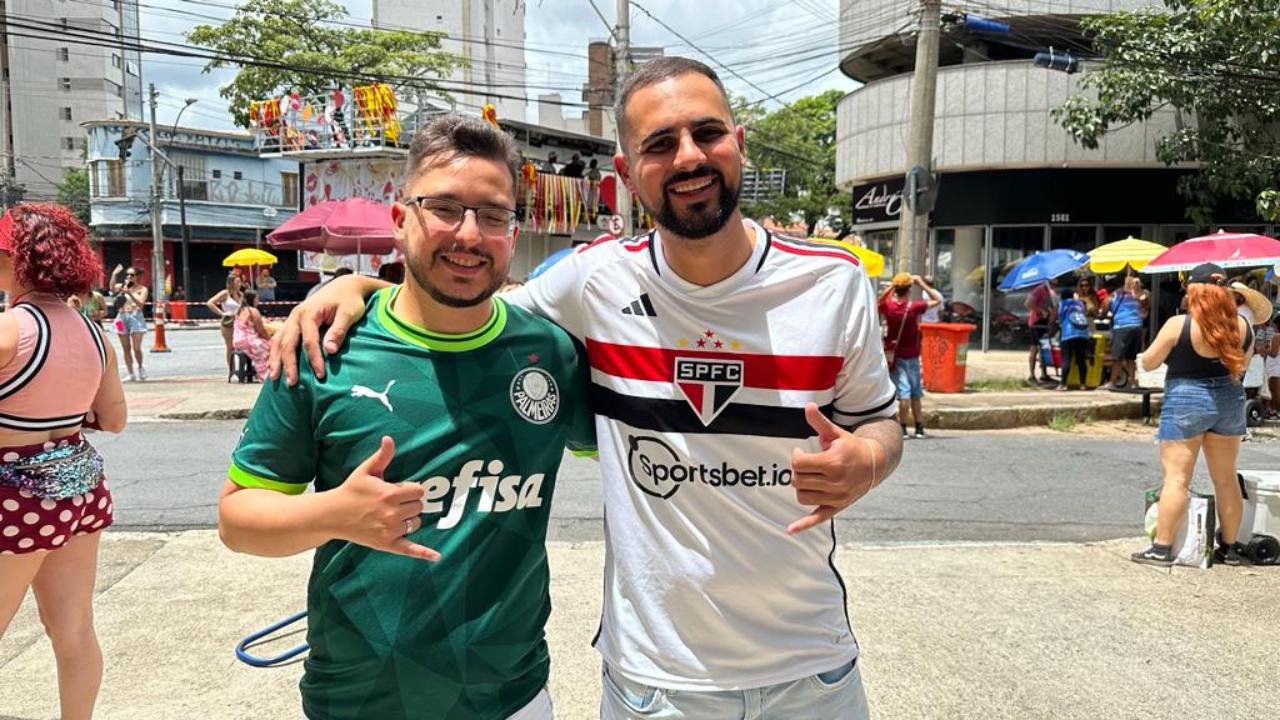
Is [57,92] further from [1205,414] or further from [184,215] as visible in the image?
[1205,414]

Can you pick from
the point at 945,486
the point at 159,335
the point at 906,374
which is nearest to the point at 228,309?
the point at 159,335

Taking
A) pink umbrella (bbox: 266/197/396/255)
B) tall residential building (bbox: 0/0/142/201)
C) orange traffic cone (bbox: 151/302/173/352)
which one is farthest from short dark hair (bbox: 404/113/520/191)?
tall residential building (bbox: 0/0/142/201)

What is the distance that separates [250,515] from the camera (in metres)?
1.78

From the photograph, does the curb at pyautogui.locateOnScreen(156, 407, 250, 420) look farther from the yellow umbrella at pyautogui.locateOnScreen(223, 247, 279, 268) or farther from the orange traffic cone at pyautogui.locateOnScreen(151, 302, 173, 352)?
the yellow umbrella at pyautogui.locateOnScreen(223, 247, 279, 268)

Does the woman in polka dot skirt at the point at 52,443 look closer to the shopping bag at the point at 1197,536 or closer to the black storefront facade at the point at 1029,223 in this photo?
the shopping bag at the point at 1197,536

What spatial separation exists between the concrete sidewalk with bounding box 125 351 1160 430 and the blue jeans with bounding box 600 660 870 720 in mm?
10048

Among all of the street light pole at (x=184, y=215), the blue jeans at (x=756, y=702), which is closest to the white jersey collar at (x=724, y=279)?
the blue jeans at (x=756, y=702)

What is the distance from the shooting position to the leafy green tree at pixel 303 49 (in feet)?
114

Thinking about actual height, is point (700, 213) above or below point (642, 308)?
above

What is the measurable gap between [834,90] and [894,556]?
47.2 meters

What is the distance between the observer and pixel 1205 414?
5777mm

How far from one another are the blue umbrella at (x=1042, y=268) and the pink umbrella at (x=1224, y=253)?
240cm

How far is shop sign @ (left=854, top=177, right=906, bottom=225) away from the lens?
2195 centimetres

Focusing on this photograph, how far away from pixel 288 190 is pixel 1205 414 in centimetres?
4602
